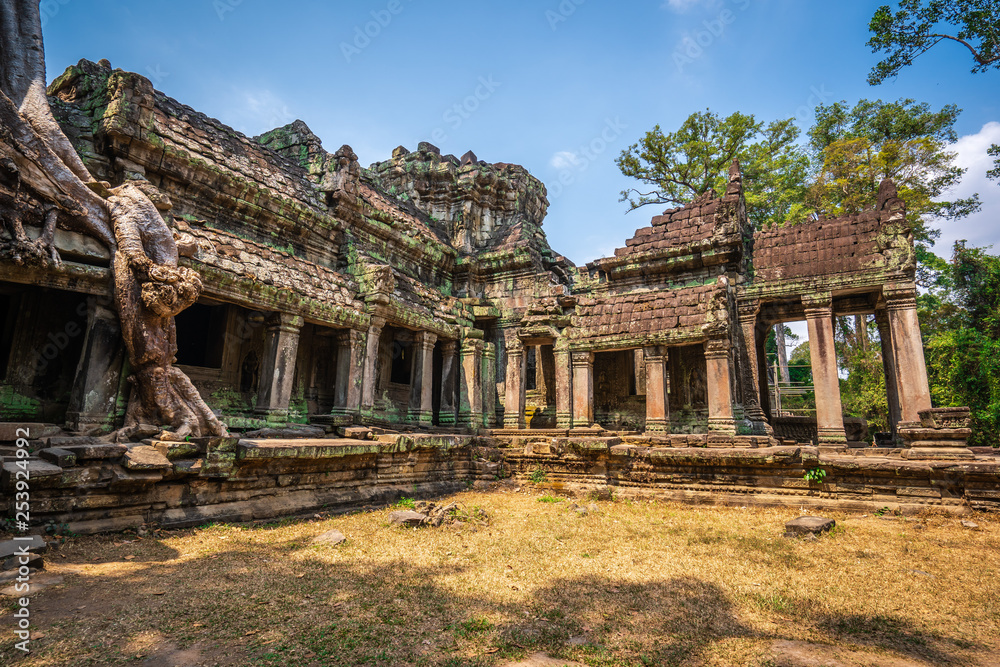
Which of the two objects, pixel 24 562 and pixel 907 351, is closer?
pixel 24 562

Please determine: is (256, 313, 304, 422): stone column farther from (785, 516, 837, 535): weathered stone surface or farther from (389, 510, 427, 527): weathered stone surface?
(785, 516, 837, 535): weathered stone surface

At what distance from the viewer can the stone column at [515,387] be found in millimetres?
10922

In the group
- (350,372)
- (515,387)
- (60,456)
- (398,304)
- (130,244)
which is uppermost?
(398,304)

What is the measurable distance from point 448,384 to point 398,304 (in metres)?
2.82

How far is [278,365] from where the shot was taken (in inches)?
355

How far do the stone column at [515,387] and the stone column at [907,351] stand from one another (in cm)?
763

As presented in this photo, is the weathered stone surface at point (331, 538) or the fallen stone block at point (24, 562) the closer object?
the fallen stone block at point (24, 562)

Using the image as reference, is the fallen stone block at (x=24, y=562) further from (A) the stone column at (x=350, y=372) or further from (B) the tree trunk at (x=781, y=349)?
(B) the tree trunk at (x=781, y=349)

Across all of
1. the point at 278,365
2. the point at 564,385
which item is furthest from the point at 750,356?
the point at 278,365

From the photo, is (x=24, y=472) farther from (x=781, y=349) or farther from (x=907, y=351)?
(x=781, y=349)

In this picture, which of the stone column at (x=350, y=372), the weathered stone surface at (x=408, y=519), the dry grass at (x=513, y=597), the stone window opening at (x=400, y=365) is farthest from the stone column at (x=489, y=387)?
the dry grass at (x=513, y=597)

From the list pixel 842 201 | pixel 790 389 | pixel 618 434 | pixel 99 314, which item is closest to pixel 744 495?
pixel 618 434

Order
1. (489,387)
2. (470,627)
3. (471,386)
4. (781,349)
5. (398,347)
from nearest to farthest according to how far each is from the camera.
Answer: (470,627) < (471,386) < (489,387) < (398,347) < (781,349)

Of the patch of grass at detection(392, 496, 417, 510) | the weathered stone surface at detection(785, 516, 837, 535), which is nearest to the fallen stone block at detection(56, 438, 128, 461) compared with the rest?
the patch of grass at detection(392, 496, 417, 510)
